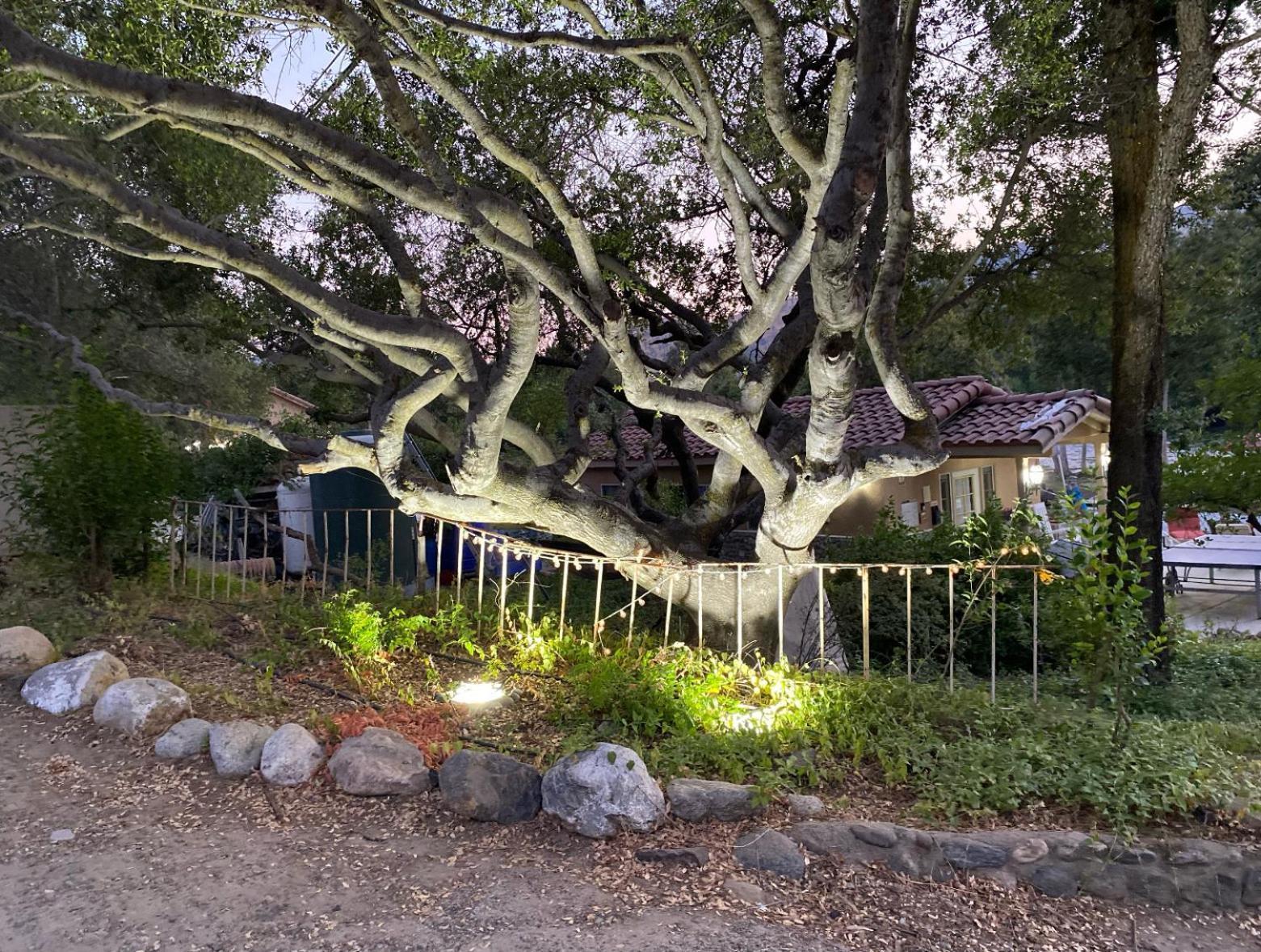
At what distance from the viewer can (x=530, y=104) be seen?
8.11 meters

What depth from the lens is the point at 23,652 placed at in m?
5.70

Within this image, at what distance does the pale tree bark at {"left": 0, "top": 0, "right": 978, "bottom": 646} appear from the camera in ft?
14.8

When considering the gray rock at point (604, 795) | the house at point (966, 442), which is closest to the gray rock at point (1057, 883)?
the gray rock at point (604, 795)

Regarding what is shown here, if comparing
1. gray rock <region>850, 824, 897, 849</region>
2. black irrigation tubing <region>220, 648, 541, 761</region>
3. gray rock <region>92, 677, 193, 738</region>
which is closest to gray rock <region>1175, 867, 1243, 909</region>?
gray rock <region>850, 824, 897, 849</region>

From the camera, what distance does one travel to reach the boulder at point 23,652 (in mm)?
5621

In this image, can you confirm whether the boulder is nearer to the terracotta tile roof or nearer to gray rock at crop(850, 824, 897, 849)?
gray rock at crop(850, 824, 897, 849)

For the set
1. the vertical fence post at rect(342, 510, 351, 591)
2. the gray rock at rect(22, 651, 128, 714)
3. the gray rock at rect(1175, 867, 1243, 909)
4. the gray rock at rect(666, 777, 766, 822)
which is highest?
the vertical fence post at rect(342, 510, 351, 591)

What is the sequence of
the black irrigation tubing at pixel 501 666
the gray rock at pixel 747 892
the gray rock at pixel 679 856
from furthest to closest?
the black irrigation tubing at pixel 501 666 → the gray rock at pixel 679 856 → the gray rock at pixel 747 892

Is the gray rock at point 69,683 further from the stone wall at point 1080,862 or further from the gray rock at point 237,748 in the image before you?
the stone wall at point 1080,862

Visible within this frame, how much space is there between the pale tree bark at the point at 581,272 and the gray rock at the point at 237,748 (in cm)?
203

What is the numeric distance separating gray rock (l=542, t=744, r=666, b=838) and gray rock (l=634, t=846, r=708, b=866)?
172 mm

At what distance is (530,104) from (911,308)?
17.8 feet

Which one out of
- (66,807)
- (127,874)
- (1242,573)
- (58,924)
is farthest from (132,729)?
(1242,573)

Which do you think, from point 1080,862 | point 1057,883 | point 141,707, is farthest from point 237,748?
point 1080,862
